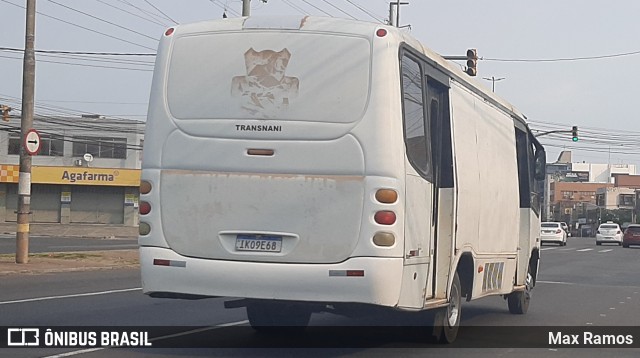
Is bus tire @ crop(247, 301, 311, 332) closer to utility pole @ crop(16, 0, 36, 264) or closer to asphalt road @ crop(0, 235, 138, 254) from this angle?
utility pole @ crop(16, 0, 36, 264)

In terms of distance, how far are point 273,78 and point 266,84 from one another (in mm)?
92

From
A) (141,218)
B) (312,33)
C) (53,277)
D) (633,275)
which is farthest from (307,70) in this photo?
(633,275)

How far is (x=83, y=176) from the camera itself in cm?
6669

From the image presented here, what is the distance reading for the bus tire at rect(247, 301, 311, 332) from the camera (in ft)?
39.3

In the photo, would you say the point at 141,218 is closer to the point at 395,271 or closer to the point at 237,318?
the point at 395,271

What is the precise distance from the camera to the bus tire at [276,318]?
11977 millimetres

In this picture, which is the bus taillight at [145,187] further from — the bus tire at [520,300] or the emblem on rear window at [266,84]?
the bus tire at [520,300]

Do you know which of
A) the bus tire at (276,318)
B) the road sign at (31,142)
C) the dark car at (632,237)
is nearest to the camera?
the bus tire at (276,318)

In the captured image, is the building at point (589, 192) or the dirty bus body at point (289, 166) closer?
the dirty bus body at point (289, 166)

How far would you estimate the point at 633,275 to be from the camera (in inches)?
1131

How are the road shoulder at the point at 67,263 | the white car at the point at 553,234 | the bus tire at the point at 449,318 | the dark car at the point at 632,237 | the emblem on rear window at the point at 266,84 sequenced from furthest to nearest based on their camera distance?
the dark car at the point at 632,237, the white car at the point at 553,234, the road shoulder at the point at 67,263, the bus tire at the point at 449,318, the emblem on rear window at the point at 266,84

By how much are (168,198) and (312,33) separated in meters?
2.18

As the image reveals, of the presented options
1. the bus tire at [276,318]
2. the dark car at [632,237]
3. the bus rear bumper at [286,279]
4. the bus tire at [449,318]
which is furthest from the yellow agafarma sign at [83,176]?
the bus rear bumper at [286,279]

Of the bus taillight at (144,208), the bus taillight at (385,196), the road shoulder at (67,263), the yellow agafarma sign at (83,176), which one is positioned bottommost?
the road shoulder at (67,263)
